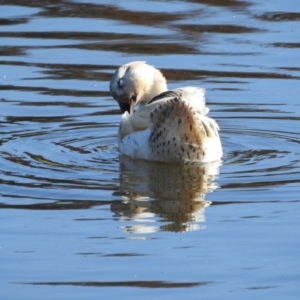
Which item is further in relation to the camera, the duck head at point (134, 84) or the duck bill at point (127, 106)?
the duck bill at point (127, 106)

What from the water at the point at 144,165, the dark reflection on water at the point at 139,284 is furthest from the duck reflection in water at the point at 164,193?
the dark reflection on water at the point at 139,284

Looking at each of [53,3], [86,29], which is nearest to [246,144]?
[86,29]

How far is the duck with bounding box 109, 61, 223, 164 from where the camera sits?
8.23m

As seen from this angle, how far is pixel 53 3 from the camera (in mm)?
15273

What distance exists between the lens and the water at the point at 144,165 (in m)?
6.02

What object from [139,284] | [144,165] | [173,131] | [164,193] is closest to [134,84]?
[144,165]

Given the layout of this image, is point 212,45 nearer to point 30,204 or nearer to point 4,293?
point 30,204

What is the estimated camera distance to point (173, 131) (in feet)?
27.3

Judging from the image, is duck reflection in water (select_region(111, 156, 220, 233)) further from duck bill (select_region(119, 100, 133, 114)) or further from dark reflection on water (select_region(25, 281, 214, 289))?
dark reflection on water (select_region(25, 281, 214, 289))

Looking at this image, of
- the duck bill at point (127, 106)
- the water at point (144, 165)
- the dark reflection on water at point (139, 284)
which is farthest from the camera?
the duck bill at point (127, 106)

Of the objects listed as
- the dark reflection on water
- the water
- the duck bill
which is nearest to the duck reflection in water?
the water

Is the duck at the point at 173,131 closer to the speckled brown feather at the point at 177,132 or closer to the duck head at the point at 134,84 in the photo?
the speckled brown feather at the point at 177,132

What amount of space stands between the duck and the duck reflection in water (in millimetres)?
84

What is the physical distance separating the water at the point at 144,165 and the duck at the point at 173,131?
0.35 ft
